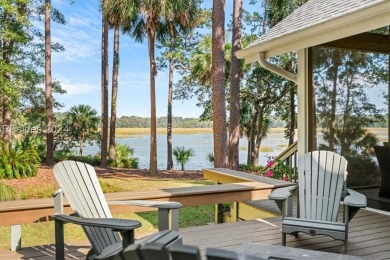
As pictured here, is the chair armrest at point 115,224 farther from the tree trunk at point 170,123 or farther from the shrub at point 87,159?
the tree trunk at point 170,123

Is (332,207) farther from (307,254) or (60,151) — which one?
(60,151)

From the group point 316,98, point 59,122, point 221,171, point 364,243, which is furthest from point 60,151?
point 364,243

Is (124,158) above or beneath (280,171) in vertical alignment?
beneath

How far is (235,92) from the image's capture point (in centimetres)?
1088

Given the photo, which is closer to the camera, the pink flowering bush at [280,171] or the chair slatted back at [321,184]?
the chair slatted back at [321,184]

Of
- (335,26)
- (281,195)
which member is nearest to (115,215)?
(281,195)

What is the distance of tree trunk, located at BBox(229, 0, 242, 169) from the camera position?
10.8 meters

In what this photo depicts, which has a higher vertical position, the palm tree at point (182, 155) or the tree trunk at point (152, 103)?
the tree trunk at point (152, 103)

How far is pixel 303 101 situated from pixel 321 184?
5.47ft

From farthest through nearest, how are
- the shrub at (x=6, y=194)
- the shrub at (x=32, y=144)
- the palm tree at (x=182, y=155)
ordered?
1. the palm tree at (x=182, y=155)
2. the shrub at (x=32, y=144)
3. the shrub at (x=6, y=194)

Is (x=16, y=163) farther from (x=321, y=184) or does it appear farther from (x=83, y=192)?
(x=321, y=184)

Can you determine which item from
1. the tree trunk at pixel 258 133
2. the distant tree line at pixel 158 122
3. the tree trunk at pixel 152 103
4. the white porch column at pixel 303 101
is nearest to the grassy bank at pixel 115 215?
the tree trunk at pixel 152 103

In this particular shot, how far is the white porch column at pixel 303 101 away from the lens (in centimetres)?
484

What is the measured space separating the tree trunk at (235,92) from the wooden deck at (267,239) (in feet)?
23.2
